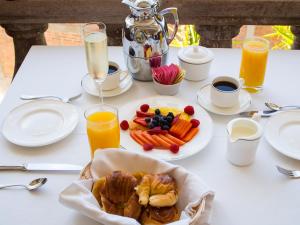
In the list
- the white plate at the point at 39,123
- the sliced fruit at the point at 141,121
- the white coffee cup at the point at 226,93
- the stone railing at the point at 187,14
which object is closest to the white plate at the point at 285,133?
the white coffee cup at the point at 226,93

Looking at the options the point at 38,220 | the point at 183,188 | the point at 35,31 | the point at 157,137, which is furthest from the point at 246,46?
the point at 35,31

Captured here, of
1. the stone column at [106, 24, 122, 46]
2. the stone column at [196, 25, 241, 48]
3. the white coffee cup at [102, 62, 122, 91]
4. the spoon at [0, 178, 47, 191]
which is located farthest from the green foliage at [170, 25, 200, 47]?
the spoon at [0, 178, 47, 191]

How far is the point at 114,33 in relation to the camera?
1.84 m

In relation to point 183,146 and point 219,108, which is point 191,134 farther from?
point 219,108

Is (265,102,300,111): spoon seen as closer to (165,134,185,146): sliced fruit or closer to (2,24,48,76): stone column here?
(165,134,185,146): sliced fruit

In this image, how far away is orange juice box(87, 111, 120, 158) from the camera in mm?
984

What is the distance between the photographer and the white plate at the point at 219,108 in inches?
46.8

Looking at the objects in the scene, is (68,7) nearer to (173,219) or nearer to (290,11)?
(290,11)

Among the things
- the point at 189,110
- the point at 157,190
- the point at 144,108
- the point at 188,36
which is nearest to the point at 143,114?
the point at 144,108

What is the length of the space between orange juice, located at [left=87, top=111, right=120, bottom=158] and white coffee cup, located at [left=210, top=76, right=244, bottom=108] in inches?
13.3

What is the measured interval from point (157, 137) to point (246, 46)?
1.53 ft

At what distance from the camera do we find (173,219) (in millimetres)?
820

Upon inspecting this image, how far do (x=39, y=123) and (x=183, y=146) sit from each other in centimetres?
44

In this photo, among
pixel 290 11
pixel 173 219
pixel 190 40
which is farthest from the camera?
pixel 190 40
